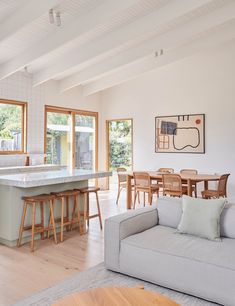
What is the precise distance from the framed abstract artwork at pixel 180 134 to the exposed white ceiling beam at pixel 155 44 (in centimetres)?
208

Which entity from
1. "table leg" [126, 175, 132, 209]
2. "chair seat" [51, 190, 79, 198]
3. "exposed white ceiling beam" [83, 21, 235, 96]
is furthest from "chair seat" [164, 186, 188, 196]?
"exposed white ceiling beam" [83, 21, 235, 96]

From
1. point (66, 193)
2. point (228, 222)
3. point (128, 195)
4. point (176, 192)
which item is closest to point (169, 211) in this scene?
point (228, 222)

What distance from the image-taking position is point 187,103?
24.8 ft

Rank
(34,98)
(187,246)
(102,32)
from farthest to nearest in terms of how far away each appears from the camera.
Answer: (34,98), (102,32), (187,246)

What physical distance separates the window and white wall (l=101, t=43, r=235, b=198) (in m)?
2.79

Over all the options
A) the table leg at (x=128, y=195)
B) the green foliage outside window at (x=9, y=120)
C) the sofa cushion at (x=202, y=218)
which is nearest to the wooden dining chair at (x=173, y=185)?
the table leg at (x=128, y=195)

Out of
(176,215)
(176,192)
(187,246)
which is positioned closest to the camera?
(187,246)

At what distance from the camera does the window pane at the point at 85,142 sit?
8.48 metres

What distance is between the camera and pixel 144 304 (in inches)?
68.7

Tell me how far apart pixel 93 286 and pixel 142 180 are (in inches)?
138

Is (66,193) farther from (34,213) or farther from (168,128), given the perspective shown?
(168,128)

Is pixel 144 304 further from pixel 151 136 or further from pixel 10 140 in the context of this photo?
pixel 151 136

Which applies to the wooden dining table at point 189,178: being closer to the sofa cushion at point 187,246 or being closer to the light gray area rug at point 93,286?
the sofa cushion at point 187,246

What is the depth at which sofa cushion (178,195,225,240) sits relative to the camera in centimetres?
293
